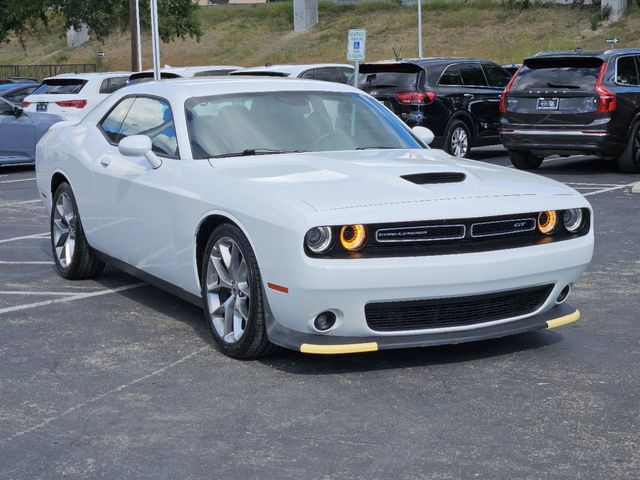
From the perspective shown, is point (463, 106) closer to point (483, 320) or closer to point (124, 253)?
point (124, 253)

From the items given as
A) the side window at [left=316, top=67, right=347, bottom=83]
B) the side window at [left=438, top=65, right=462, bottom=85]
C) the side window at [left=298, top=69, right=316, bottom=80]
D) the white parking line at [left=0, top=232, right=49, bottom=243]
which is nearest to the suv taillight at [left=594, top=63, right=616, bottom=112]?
the side window at [left=438, top=65, right=462, bottom=85]

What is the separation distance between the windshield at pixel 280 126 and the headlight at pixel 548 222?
4.79ft

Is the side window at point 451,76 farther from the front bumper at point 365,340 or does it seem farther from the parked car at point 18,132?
the front bumper at point 365,340

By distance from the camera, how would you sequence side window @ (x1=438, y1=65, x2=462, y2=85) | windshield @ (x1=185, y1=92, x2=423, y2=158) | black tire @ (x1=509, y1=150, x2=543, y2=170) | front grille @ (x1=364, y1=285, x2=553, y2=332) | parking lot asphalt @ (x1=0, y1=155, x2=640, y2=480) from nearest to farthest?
parking lot asphalt @ (x1=0, y1=155, x2=640, y2=480), front grille @ (x1=364, y1=285, x2=553, y2=332), windshield @ (x1=185, y1=92, x2=423, y2=158), black tire @ (x1=509, y1=150, x2=543, y2=170), side window @ (x1=438, y1=65, x2=462, y2=85)

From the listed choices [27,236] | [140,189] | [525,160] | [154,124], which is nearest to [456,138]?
[525,160]

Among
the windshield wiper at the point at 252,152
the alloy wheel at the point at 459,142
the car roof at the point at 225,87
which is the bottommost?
the alloy wheel at the point at 459,142

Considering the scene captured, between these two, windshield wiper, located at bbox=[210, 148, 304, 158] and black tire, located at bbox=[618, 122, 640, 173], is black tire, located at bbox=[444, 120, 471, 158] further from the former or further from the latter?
windshield wiper, located at bbox=[210, 148, 304, 158]

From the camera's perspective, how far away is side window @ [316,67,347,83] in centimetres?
2175

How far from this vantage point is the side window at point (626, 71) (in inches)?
642

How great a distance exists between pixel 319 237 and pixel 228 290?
86 cm

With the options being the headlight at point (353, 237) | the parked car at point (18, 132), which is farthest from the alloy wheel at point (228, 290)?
the parked car at point (18, 132)

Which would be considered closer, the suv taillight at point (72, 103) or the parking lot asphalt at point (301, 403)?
the parking lot asphalt at point (301, 403)

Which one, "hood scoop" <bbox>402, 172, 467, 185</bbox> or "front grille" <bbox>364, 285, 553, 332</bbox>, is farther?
"hood scoop" <bbox>402, 172, 467, 185</bbox>

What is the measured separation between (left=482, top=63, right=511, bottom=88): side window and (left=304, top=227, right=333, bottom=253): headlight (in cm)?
1457
